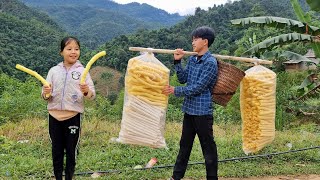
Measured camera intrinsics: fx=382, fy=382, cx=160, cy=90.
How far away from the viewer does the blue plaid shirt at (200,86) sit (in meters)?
3.40

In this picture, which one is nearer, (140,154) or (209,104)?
(209,104)

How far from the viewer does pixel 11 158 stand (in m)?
4.77

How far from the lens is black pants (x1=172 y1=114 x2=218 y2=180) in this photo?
3.47 m

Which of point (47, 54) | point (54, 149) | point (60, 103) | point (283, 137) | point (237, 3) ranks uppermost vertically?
point (237, 3)

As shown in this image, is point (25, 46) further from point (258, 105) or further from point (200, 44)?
point (200, 44)

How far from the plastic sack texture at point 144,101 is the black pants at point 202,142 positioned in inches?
12.9

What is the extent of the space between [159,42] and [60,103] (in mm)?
39240

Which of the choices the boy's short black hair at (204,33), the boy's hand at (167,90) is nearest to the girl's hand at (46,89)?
the boy's hand at (167,90)

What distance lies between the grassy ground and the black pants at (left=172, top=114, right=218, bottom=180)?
74 centimetres

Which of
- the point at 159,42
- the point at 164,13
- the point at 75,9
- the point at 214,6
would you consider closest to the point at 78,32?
the point at 75,9

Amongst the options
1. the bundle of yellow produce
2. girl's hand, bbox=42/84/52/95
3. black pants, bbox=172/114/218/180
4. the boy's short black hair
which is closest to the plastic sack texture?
black pants, bbox=172/114/218/180

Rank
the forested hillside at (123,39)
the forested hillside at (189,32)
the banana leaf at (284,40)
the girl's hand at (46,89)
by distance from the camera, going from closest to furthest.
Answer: the girl's hand at (46,89) < the banana leaf at (284,40) < the forested hillside at (123,39) < the forested hillside at (189,32)

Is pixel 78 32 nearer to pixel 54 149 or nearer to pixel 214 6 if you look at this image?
pixel 214 6

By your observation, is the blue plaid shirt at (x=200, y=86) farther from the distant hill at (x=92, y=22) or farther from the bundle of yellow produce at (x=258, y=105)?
the distant hill at (x=92, y=22)
